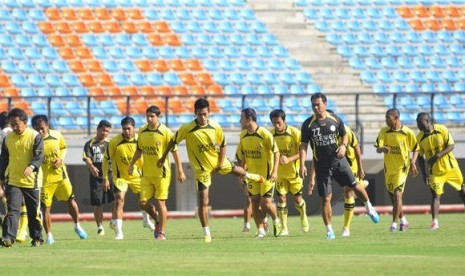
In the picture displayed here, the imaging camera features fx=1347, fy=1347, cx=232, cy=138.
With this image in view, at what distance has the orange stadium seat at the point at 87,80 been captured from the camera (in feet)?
118

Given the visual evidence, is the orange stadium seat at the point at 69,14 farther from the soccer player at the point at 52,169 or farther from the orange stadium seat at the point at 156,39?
the soccer player at the point at 52,169

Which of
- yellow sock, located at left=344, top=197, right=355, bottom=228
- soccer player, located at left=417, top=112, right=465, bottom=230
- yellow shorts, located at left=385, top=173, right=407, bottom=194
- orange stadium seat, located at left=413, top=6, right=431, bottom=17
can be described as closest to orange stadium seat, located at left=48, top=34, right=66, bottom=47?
orange stadium seat, located at left=413, top=6, right=431, bottom=17

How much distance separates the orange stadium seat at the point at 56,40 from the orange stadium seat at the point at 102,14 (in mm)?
1639

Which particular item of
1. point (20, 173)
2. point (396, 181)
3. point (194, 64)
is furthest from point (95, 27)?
point (20, 173)

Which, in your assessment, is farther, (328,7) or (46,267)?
(328,7)

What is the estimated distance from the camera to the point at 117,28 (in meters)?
38.7

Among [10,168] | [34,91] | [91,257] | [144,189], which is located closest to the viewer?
[91,257]

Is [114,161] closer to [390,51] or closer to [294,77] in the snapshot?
[294,77]

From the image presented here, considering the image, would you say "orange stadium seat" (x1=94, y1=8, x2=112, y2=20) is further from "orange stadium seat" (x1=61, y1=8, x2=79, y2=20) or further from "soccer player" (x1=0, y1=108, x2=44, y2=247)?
"soccer player" (x1=0, y1=108, x2=44, y2=247)

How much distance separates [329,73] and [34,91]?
875 centimetres

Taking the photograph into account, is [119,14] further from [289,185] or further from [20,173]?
[20,173]

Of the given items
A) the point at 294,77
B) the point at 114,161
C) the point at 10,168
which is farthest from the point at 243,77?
the point at 10,168

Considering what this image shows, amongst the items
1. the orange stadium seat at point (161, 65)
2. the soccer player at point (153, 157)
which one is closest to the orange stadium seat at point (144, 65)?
the orange stadium seat at point (161, 65)

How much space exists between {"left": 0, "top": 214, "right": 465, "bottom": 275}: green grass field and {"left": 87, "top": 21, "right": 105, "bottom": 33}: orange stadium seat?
16.5 m
